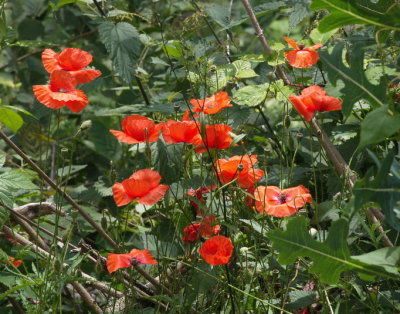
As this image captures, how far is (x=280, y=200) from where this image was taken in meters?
1.48

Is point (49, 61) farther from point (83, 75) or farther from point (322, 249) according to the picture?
point (322, 249)

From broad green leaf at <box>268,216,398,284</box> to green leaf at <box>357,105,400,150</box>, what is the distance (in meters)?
0.18

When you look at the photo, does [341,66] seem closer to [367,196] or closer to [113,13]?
[367,196]

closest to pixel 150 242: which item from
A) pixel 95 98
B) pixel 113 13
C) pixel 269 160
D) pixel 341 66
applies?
pixel 269 160

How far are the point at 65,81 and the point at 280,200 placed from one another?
1.71 feet

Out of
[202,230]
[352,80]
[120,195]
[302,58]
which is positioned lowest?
[202,230]

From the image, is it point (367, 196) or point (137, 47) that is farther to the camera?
point (137, 47)

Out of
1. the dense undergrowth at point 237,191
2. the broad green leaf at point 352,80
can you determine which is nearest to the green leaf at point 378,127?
the dense undergrowth at point 237,191

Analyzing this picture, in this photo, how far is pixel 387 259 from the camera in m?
1.12

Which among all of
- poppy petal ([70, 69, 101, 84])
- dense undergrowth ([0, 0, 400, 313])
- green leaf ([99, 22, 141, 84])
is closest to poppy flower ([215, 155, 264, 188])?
dense undergrowth ([0, 0, 400, 313])

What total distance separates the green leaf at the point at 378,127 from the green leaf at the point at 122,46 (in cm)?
94

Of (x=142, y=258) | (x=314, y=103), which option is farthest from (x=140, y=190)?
(x=314, y=103)

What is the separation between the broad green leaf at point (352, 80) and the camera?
123 centimetres

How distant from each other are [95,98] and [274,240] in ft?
6.81
